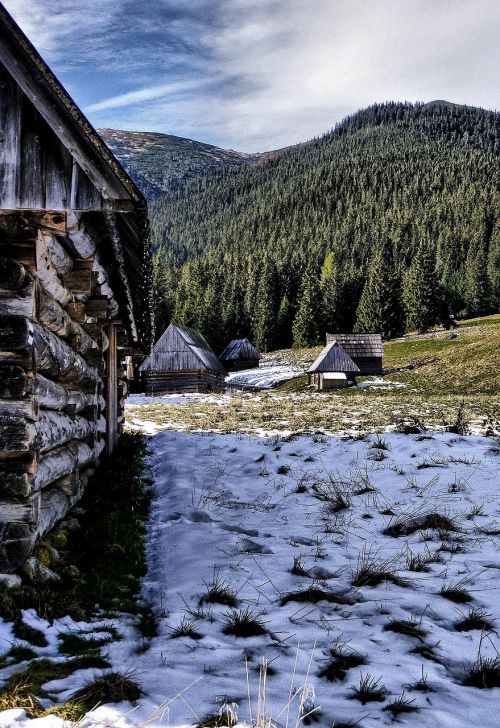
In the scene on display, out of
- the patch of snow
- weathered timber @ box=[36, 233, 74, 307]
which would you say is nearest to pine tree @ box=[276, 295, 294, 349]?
the patch of snow

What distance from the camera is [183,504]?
23.8 ft

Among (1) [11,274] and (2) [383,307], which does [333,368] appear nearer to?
(1) [11,274]

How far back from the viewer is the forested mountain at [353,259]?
3095 inches

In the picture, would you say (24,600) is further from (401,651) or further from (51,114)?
(51,114)

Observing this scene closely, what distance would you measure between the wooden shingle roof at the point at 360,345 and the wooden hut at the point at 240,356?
1729 cm

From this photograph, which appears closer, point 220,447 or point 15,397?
point 15,397

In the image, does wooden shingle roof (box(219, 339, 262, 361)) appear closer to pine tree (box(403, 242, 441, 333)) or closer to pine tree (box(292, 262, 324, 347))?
pine tree (box(292, 262, 324, 347))

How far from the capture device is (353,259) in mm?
121625

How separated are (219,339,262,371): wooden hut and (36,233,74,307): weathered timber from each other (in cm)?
5798

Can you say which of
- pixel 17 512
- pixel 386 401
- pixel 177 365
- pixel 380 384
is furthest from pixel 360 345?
pixel 17 512

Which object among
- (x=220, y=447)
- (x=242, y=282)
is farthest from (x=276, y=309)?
(x=220, y=447)

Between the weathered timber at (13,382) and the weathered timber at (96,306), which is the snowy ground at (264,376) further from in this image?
the weathered timber at (13,382)

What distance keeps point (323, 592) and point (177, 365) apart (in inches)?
1374

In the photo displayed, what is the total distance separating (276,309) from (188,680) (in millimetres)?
90389
